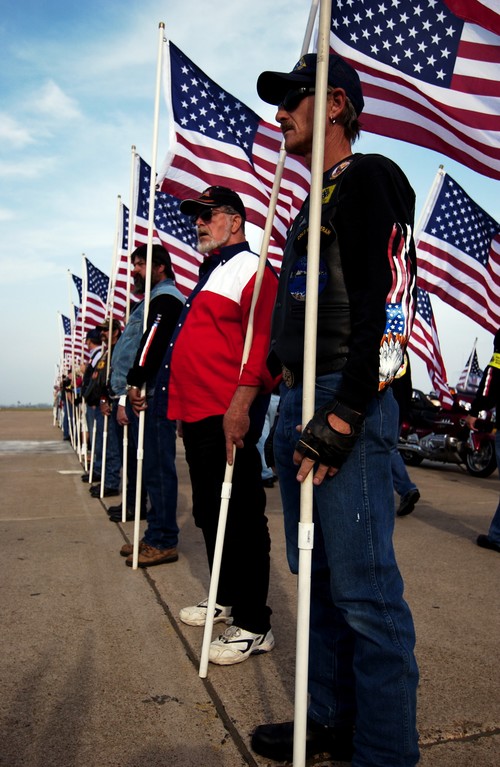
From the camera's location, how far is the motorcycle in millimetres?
10570

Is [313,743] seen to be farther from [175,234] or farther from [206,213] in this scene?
[175,234]

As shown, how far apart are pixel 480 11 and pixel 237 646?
2790 mm

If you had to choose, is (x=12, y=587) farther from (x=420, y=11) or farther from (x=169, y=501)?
(x=420, y=11)

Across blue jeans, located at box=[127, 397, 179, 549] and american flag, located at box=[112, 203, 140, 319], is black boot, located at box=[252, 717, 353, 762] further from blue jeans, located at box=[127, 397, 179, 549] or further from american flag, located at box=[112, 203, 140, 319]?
american flag, located at box=[112, 203, 140, 319]

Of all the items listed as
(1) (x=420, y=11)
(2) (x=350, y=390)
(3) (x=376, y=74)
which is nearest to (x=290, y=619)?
(2) (x=350, y=390)

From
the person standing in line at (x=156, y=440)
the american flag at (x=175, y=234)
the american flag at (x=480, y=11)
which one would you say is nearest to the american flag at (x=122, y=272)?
the american flag at (x=175, y=234)

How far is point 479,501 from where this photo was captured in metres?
7.39

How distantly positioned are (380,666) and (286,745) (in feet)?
1.68

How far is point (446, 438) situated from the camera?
11.2 m

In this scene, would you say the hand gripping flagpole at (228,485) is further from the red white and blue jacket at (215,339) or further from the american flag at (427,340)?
the american flag at (427,340)

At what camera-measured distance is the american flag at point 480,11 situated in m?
2.44

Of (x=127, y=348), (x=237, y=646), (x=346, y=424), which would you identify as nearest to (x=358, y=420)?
(x=346, y=424)

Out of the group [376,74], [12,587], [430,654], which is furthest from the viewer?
[12,587]

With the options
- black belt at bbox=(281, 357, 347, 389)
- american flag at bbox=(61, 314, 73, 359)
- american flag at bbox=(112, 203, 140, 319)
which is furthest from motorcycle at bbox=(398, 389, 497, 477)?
american flag at bbox=(61, 314, 73, 359)
